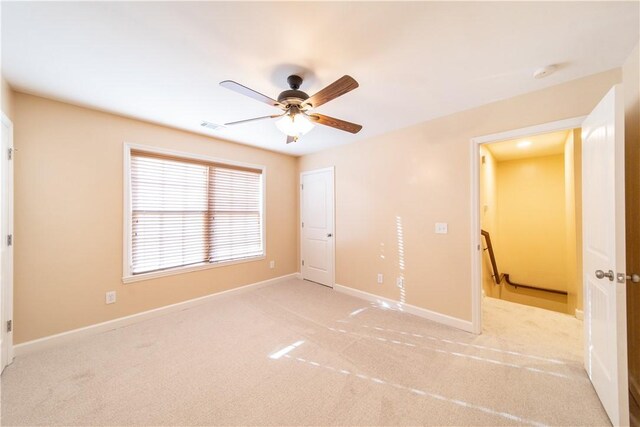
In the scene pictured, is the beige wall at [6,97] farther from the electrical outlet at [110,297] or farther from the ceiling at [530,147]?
the ceiling at [530,147]

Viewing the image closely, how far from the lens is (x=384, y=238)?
3.40 m

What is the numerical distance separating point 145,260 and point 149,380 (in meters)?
1.62

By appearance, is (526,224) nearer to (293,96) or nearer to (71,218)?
(293,96)


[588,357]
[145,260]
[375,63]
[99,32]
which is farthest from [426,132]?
[145,260]

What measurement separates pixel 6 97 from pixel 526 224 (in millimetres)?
7251

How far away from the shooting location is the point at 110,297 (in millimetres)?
2684

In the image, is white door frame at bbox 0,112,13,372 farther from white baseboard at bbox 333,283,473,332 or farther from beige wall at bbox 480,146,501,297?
beige wall at bbox 480,146,501,297

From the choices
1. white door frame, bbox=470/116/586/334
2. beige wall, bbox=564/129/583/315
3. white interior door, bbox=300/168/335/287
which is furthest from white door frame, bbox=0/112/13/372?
beige wall, bbox=564/129/583/315

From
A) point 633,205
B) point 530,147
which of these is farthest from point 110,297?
point 530,147

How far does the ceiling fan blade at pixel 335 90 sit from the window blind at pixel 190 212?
2.38m

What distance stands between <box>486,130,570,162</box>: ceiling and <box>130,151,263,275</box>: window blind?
13.4 ft

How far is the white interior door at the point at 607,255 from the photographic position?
1.38 meters

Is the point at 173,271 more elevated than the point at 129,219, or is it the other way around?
the point at 129,219

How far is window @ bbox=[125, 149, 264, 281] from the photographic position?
2.95m
